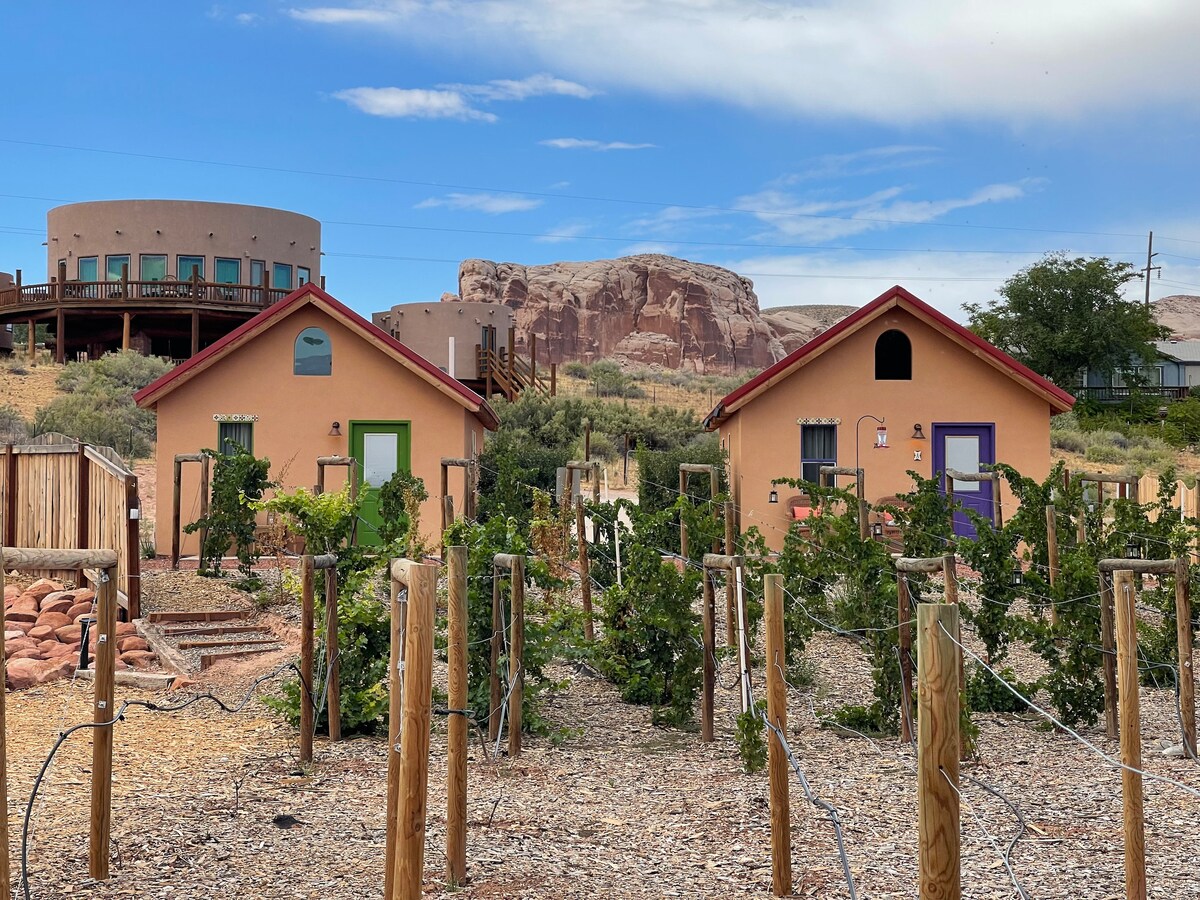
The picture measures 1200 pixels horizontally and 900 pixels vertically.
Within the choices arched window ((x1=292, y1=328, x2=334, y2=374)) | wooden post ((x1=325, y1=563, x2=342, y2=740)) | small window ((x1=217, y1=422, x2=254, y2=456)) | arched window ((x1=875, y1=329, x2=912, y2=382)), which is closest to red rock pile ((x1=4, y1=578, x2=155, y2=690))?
wooden post ((x1=325, y1=563, x2=342, y2=740))

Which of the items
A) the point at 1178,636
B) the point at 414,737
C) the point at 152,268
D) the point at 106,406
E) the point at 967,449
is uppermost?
the point at 152,268

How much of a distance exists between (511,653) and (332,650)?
1.26 metres

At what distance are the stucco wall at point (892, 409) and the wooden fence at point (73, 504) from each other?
11.3m

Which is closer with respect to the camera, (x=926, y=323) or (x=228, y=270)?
(x=926, y=323)

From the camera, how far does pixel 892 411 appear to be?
2194 centimetres

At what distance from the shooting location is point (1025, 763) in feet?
27.9

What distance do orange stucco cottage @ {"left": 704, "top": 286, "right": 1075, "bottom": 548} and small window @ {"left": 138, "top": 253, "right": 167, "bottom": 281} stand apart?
26777 millimetres

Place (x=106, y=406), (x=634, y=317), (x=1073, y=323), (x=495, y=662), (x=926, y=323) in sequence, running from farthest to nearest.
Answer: (x=634, y=317), (x=1073, y=323), (x=106, y=406), (x=926, y=323), (x=495, y=662)

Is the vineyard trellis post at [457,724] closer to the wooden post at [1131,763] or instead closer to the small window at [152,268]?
the wooden post at [1131,763]

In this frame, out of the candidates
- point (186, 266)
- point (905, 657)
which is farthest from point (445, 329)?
point (905, 657)

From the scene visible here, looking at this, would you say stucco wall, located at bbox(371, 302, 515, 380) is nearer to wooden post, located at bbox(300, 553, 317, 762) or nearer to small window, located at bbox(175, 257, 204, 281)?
small window, located at bbox(175, 257, 204, 281)

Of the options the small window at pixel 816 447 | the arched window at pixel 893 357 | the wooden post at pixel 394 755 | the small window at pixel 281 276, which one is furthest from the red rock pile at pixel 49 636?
the small window at pixel 281 276

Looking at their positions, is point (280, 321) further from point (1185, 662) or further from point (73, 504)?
point (1185, 662)

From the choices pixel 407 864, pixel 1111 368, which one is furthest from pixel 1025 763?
pixel 1111 368
